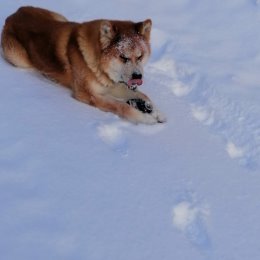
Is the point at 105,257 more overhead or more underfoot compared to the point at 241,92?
more underfoot

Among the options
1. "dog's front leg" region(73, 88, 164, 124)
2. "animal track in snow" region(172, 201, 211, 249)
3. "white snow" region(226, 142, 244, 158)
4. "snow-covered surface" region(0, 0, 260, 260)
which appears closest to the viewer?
"snow-covered surface" region(0, 0, 260, 260)

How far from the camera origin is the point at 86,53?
14.2ft

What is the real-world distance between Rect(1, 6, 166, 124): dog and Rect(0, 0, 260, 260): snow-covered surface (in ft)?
0.45

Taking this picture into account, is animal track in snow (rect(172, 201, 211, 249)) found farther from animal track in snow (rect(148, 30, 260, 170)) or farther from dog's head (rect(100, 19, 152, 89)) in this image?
dog's head (rect(100, 19, 152, 89))

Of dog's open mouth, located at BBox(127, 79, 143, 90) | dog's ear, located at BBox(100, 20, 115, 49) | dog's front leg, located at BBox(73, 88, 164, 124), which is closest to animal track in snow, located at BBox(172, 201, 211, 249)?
dog's front leg, located at BBox(73, 88, 164, 124)

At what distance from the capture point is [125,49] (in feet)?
13.4

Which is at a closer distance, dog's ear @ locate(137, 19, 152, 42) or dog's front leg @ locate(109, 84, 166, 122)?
dog's ear @ locate(137, 19, 152, 42)

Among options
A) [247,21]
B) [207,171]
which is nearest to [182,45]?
[247,21]

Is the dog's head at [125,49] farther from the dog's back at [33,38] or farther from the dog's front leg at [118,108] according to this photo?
the dog's back at [33,38]

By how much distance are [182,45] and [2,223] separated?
11.0ft

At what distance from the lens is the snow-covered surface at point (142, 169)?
290 centimetres

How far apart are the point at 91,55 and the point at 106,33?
30 cm

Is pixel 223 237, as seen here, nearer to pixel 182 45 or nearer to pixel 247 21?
pixel 182 45

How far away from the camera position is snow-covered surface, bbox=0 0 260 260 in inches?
114
